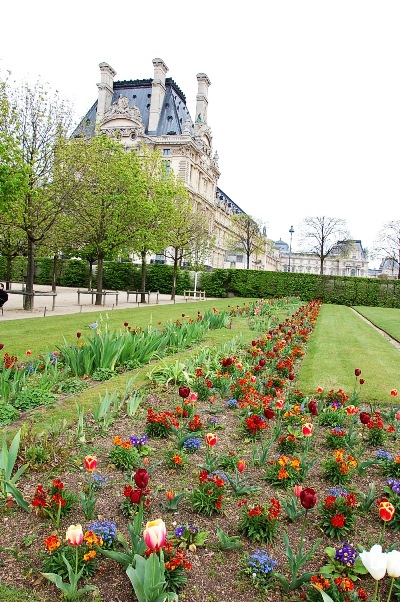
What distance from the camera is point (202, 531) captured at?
2.99 meters

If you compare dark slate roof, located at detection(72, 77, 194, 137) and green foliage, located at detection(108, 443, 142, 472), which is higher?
dark slate roof, located at detection(72, 77, 194, 137)

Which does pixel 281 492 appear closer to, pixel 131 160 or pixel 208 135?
pixel 131 160

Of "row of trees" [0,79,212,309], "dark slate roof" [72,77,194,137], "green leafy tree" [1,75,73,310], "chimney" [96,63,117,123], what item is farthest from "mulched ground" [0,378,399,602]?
"chimney" [96,63,117,123]

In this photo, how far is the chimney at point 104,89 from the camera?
174 feet

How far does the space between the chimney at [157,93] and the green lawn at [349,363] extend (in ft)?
149

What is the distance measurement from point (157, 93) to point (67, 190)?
42.0 meters

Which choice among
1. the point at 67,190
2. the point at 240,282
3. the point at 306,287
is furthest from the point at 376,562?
the point at 240,282

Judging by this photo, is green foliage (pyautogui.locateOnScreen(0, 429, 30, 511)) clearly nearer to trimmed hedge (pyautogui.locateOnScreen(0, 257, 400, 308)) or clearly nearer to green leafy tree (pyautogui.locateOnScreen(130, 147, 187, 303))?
green leafy tree (pyautogui.locateOnScreen(130, 147, 187, 303))

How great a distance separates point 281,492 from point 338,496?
19.1 inches

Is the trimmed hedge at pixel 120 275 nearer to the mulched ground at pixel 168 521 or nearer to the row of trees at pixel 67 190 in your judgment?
the row of trees at pixel 67 190

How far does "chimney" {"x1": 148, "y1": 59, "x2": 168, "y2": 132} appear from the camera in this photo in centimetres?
5150

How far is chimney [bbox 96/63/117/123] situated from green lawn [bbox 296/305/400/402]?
48.5 m

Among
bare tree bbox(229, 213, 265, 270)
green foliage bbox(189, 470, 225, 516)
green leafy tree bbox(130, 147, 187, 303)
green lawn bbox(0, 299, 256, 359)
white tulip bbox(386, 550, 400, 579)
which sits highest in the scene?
bare tree bbox(229, 213, 265, 270)

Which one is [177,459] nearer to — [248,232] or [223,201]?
[248,232]
